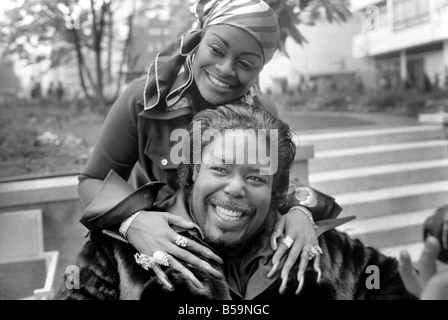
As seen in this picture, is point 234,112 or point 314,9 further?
point 314,9

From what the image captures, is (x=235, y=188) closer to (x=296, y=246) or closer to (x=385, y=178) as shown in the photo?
(x=296, y=246)

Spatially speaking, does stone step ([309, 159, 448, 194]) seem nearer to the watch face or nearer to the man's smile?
the watch face

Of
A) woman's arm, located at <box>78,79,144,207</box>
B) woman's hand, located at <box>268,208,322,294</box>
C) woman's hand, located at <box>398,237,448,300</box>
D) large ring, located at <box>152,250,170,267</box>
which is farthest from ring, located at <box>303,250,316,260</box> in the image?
woman's arm, located at <box>78,79,144,207</box>

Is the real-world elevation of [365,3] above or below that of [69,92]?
above

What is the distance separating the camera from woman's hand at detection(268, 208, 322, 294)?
1.34m

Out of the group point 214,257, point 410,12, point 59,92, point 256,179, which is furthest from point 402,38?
point 59,92

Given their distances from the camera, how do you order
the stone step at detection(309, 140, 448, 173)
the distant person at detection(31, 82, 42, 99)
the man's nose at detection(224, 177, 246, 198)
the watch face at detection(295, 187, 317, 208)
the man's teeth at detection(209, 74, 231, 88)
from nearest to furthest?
1. the man's nose at detection(224, 177, 246, 198)
2. the man's teeth at detection(209, 74, 231, 88)
3. the watch face at detection(295, 187, 317, 208)
4. the distant person at detection(31, 82, 42, 99)
5. the stone step at detection(309, 140, 448, 173)

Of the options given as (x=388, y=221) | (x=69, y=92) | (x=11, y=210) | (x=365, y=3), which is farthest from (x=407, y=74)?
(x=11, y=210)

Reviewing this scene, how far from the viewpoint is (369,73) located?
5.88ft

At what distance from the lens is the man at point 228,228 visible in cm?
130

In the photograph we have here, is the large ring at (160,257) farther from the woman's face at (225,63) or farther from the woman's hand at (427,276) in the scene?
the woman's hand at (427,276)

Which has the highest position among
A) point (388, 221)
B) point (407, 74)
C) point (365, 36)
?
point (365, 36)

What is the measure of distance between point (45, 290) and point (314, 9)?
4.90ft

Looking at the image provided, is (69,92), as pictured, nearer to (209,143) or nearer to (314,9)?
(209,143)
